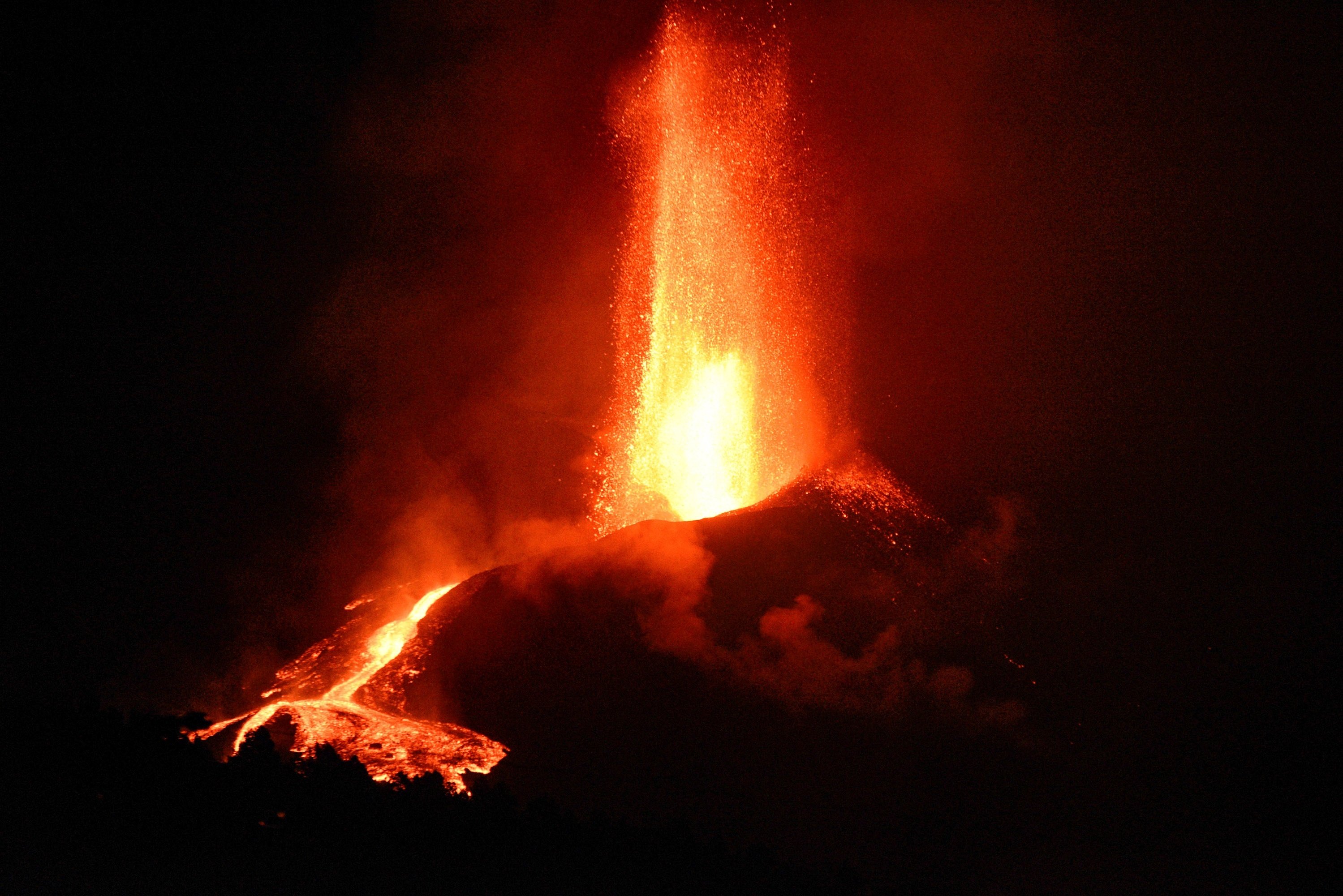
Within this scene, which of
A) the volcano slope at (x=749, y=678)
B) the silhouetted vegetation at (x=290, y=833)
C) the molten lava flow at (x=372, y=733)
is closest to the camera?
the silhouetted vegetation at (x=290, y=833)

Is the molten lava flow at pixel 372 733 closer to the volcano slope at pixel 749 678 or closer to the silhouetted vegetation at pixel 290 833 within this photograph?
the volcano slope at pixel 749 678

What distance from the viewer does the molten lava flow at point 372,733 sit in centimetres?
1666

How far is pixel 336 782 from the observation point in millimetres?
9148

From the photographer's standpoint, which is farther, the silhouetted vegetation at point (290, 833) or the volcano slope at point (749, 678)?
the volcano slope at point (749, 678)

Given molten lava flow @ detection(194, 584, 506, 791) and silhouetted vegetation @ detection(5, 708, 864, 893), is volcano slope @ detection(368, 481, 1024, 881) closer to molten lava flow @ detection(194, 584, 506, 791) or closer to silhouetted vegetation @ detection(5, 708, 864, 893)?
molten lava flow @ detection(194, 584, 506, 791)

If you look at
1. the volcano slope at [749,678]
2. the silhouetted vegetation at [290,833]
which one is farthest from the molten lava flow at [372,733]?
the silhouetted vegetation at [290,833]

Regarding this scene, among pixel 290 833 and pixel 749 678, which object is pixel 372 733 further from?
pixel 290 833

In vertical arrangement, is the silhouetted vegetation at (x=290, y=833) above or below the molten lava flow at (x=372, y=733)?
below

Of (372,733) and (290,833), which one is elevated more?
(372,733)

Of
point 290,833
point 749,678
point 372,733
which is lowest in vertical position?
point 290,833

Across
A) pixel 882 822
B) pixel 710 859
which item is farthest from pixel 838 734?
pixel 710 859

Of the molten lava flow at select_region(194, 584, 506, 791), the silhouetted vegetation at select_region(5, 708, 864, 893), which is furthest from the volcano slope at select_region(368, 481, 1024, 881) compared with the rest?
the silhouetted vegetation at select_region(5, 708, 864, 893)

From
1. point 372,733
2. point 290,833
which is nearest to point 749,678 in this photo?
point 372,733

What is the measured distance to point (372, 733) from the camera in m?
18.2
